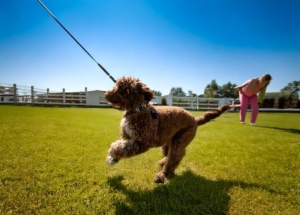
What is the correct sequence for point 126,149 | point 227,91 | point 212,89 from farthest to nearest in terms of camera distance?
1. point 212,89
2. point 227,91
3. point 126,149

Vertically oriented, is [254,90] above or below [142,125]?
above

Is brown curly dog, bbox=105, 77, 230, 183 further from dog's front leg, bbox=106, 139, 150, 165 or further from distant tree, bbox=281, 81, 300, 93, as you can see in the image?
distant tree, bbox=281, 81, 300, 93

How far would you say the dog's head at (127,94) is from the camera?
2.28 meters

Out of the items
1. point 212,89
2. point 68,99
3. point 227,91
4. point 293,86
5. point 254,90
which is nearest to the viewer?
point 254,90

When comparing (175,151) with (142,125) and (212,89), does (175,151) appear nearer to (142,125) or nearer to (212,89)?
(142,125)

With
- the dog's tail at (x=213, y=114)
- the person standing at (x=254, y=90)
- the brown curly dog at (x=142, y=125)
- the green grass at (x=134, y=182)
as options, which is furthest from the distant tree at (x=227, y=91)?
the brown curly dog at (x=142, y=125)

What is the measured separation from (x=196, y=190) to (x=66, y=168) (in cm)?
205

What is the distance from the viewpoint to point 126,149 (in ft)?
6.97

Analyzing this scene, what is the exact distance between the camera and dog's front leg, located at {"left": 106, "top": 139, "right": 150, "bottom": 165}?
2.12 meters

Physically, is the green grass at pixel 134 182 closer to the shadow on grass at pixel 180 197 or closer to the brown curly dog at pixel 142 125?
the shadow on grass at pixel 180 197

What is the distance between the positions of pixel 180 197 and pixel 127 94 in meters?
1.60

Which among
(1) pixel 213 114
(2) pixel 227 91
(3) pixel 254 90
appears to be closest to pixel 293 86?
(2) pixel 227 91

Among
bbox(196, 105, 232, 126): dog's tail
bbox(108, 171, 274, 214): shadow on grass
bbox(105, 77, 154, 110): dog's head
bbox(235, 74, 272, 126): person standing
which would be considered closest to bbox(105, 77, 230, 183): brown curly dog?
bbox(105, 77, 154, 110): dog's head

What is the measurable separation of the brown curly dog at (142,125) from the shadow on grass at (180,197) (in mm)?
295
